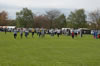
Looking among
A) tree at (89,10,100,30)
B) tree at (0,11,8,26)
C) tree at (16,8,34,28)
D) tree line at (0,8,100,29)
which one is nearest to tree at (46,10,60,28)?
tree line at (0,8,100,29)

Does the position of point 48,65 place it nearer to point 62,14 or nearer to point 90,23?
point 90,23

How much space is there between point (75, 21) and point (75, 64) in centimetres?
9265

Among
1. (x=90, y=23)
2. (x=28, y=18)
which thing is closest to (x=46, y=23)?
(x=28, y=18)

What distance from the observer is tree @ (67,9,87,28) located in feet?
327

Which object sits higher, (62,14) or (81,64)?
(62,14)

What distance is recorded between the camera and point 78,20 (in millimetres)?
100750

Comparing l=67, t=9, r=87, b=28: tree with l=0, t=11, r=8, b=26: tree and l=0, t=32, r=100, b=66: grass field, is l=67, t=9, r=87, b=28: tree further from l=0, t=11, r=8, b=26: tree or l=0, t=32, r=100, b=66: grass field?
l=0, t=32, r=100, b=66: grass field

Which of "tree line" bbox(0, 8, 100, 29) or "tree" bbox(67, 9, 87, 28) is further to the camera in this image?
"tree" bbox(67, 9, 87, 28)

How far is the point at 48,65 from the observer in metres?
9.08

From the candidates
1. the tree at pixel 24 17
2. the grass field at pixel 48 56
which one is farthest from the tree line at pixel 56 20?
the grass field at pixel 48 56

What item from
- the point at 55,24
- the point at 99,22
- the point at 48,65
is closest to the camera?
the point at 48,65

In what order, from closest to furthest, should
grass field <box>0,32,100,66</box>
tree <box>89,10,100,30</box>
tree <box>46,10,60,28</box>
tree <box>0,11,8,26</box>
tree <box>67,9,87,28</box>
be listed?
grass field <box>0,32,100,66</box> → tree <box>89,10,100,30</box> → tree <box>46,10,60,28</box> → tree <box>67,9,87,28</box> → tree <box>0,11,8,26</box>

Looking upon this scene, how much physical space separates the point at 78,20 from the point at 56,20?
10686mm

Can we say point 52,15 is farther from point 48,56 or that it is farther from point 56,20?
point 48,56
